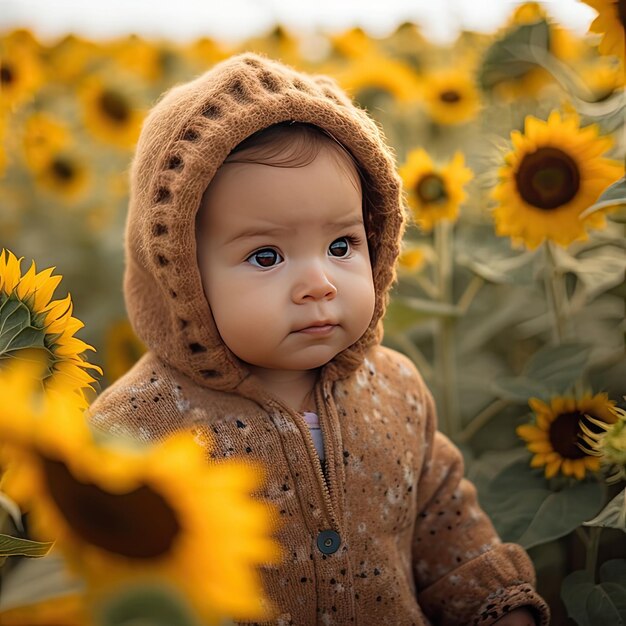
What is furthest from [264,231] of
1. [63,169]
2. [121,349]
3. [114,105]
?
[114,105]

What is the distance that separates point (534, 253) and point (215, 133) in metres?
0.88

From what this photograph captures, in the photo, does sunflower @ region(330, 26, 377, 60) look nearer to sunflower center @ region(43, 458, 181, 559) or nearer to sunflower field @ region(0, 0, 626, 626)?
sunflower field @ region(0, 0, 626, 626)

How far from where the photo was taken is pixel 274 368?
1046 mm

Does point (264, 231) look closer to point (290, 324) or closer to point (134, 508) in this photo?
point (290, 324)

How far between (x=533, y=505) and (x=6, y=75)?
2.03 m

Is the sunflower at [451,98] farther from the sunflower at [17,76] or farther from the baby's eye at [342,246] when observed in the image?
the baby's eye at [342,246]

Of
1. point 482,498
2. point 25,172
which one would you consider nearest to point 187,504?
point 482,498

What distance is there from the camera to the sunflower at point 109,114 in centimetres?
297

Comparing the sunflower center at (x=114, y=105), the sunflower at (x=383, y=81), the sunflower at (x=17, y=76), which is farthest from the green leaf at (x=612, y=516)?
the sunflower center at (x=114, y=105)

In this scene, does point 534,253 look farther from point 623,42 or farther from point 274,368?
point 274,368

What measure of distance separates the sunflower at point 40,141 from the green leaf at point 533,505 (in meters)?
1.84

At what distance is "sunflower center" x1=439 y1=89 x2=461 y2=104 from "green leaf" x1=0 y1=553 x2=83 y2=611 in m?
1.95

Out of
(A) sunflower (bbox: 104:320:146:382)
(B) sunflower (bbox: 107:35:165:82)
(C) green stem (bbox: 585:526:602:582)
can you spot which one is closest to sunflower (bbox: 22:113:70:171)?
(B) sunflower (bbox: 107:35:165:82)

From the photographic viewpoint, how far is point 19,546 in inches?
30.1
